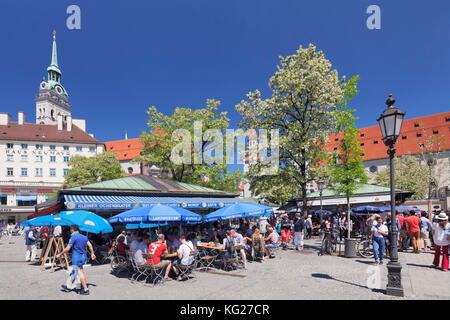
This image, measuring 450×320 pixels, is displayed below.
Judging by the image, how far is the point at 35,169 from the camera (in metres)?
57.8

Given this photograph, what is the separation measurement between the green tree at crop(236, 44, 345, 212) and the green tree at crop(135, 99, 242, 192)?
6.97 metres

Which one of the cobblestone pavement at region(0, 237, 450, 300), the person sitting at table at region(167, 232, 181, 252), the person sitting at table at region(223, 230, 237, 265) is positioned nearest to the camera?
the cobblestone pavement at region(0, 237, 450, 300)

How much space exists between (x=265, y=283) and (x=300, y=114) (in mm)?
17238

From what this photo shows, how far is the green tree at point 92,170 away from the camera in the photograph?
41800 mm

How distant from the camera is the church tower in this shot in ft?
342

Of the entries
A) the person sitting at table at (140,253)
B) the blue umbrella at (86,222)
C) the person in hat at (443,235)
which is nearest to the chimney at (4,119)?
the blue umbrella at (86,222)

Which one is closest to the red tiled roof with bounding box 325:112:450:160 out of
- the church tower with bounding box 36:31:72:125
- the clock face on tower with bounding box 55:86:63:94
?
the church tower with bounding box 36:31:72:125

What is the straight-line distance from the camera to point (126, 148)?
93.0 meters

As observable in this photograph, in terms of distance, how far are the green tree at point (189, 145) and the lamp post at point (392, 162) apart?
22578mm

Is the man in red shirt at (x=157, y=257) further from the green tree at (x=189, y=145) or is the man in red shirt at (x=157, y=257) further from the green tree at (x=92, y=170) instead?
the green tree at (x=92, y=170)

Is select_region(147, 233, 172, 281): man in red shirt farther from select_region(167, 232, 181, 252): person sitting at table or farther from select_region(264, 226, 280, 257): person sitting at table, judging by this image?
select_region(264, 226, 280, 257): person sitting at table
